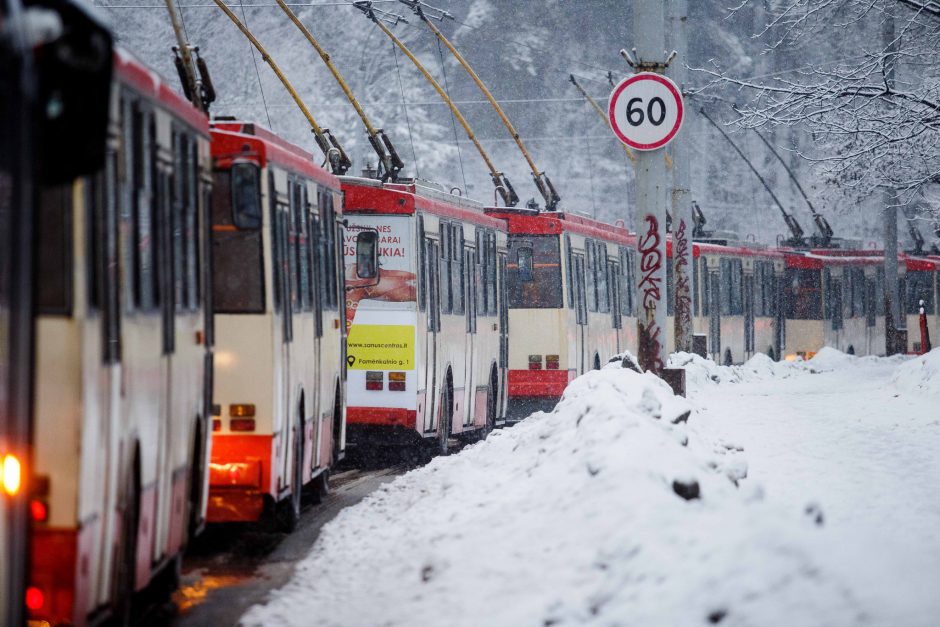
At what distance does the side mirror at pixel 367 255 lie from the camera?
16.9m

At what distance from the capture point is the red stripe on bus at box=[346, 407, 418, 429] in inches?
696

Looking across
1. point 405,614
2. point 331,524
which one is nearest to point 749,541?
point 405,614

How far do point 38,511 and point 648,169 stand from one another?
1082 cm

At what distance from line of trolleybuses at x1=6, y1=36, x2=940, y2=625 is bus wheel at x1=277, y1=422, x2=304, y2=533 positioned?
33 millimetres

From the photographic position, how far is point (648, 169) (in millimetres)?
16609

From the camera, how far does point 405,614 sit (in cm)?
845

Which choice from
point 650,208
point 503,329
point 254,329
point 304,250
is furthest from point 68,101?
point 503,329

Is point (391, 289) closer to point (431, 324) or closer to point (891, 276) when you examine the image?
point (431, 324)

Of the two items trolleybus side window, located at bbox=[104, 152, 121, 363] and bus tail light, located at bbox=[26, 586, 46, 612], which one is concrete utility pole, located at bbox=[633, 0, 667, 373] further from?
bus tail light, located at bbox=[26, 586, 46, 612]

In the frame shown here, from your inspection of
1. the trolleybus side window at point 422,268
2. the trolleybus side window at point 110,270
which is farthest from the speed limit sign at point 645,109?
the trolleybus side window at point 110,270

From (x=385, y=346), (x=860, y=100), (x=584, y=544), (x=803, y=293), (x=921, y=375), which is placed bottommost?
(x=584, y=544)

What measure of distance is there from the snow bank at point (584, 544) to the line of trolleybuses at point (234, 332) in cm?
101

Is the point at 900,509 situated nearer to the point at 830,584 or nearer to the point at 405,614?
the point at 405,614

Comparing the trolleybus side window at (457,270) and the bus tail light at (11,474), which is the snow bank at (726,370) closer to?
the trolleybus side window at (457,270)
